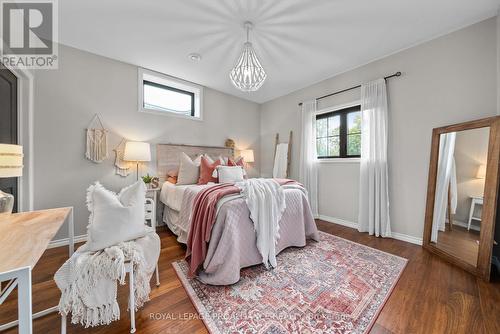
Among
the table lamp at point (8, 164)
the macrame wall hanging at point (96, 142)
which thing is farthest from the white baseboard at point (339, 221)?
the table lamp at point (8, 164)

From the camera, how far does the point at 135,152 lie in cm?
274

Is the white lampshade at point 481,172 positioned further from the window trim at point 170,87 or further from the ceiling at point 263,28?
the window trim at point 170,87

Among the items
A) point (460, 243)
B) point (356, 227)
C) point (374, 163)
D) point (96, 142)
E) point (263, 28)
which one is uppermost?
point (263, 28)

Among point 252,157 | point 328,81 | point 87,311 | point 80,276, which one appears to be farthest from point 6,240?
point 328,81

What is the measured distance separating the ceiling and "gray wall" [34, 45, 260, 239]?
1.01 feet

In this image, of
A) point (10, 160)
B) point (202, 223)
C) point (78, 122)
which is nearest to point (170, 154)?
point (78, 122)

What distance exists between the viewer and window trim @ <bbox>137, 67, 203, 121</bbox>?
309 centimetres

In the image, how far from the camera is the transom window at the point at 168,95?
3.22 metres

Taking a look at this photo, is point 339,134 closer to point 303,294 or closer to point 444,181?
point 444,181

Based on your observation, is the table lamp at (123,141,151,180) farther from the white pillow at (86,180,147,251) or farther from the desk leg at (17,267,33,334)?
the desk leg at (17,267,33,334)

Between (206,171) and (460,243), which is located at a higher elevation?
(206,171)

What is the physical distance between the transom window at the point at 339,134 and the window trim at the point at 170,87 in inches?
91.7

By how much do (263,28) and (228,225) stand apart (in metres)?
2.20

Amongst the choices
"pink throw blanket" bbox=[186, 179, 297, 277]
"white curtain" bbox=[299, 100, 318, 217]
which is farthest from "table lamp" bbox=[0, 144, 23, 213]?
"white curtain" bbox=[299, 100, 318, 217]
